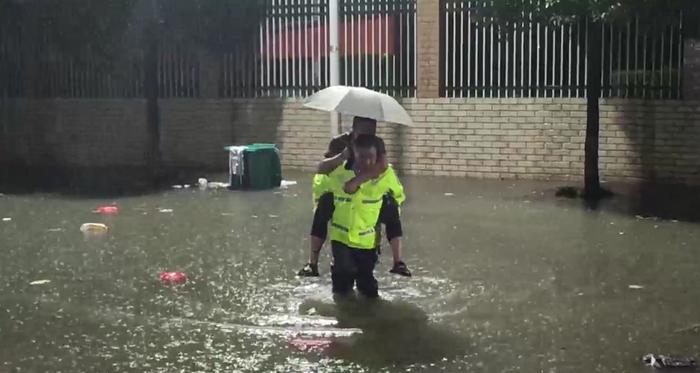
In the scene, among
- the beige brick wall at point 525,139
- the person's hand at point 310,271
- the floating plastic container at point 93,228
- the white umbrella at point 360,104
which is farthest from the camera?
the beige brick wall at point 525,139

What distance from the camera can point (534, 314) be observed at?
22.3 feet

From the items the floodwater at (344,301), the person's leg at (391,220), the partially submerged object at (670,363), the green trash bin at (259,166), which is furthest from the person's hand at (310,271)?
the green trash bin at (259,166)

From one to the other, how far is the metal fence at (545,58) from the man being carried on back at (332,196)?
19.0 feet

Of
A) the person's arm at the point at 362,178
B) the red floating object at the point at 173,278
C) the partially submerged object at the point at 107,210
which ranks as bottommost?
the red floating object at the point at 173,278

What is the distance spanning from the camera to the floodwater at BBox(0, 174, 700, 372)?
588cm

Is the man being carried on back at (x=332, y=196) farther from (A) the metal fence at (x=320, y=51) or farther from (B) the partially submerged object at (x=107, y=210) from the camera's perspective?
(A) the metal fence at (x=320, y=51)

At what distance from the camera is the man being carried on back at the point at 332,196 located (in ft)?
23.0

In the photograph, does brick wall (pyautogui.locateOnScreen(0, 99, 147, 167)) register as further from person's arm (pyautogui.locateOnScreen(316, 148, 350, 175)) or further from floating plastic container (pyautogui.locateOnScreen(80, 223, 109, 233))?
person's arm (pyautogui.locateOnScreen(316, 148, 350, 175))

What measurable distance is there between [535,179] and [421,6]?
297 cm

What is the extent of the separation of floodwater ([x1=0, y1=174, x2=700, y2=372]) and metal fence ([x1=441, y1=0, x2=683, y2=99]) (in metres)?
2.88

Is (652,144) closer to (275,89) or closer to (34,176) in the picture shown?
(275,89)

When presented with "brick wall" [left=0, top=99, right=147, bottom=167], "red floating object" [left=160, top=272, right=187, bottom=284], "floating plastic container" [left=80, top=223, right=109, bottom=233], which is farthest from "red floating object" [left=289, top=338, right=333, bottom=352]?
"brick wall" [left=0, top=99, right=147, bottom=167]

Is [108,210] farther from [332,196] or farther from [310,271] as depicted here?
[332,196]

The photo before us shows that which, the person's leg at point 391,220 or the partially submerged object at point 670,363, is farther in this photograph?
the person's leg at point 391,220
